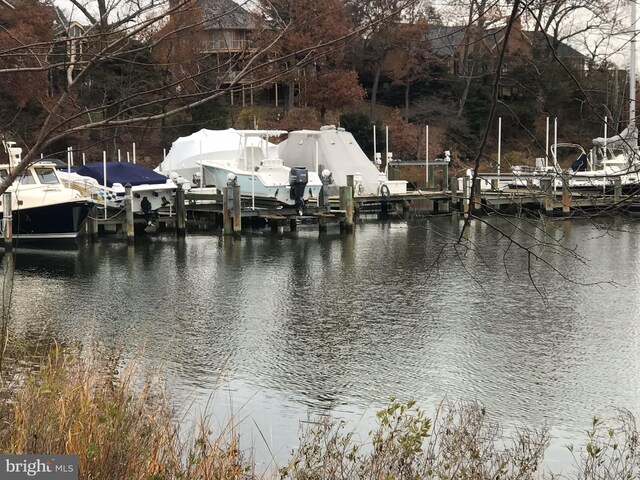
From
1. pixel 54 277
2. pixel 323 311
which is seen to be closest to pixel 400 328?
pixel 323 311

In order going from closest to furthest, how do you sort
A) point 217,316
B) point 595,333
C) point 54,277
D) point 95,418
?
1. point 95,418
2. point 595,333
3. point 217,316
4. point 54,277

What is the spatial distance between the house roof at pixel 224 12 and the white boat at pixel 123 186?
24418 millimetres

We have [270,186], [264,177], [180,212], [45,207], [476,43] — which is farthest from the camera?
[264,177]

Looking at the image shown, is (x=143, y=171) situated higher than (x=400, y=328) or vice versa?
(x=143, y=171)

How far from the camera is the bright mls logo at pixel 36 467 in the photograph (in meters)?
4.93

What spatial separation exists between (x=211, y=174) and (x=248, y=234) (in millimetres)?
4518

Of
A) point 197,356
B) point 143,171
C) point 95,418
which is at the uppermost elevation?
point 143,171

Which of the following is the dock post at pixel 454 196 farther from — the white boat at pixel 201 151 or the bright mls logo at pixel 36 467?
the white boat at pixel 201 151

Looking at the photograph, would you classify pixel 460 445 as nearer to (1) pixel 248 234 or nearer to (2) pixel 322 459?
(2) pixel 322 459

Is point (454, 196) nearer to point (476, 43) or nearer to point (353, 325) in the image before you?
point (476, 43)

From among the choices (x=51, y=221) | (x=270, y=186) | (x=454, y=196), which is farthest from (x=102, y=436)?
(x=270, y=186)

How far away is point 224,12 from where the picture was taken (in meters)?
4.45

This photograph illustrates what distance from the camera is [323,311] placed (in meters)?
17.8

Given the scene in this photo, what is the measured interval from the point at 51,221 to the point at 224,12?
22.9m
